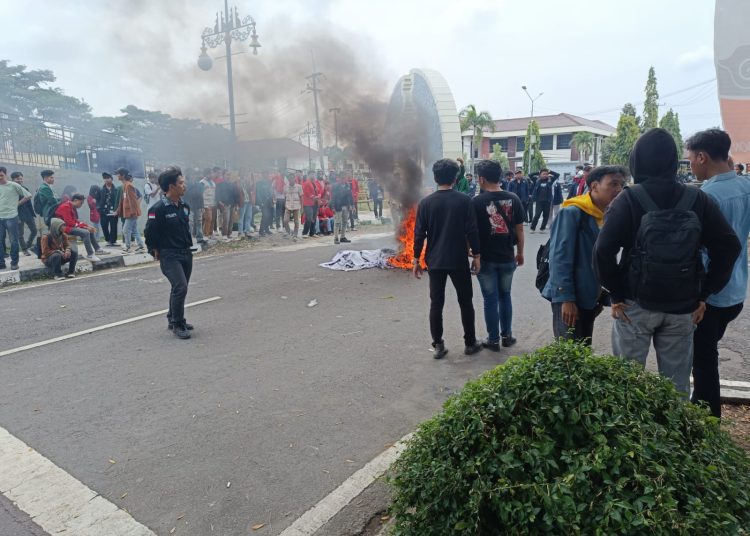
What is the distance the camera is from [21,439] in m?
3.41

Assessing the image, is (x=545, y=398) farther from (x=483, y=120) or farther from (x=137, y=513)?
(x=483, y=120)

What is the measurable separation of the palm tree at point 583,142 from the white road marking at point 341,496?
6373 centimetres

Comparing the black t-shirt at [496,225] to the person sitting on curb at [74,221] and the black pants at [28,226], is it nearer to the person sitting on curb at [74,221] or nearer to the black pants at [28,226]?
the person sitting on curb at [74,221]

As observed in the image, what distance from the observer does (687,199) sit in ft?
A: 8.12

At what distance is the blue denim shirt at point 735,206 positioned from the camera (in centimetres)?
291

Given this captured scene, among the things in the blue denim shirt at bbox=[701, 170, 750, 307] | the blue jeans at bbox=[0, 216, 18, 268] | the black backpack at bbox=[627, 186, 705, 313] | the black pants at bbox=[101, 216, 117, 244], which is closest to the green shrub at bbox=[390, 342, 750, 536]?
the black backpack at bbox=[627, 186, 705, 313]

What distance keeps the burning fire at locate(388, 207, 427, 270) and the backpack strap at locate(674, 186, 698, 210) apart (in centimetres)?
682

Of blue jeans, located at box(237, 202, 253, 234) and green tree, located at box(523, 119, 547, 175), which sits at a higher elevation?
green tree, located at box(523, 119, 547, 175)

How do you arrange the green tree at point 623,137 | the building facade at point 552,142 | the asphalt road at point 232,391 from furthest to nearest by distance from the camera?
the building facade at point 552,142 < the green tree at point 623,137 < the asphalt road at point 232,391

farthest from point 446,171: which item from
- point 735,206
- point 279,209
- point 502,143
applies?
point 502,143

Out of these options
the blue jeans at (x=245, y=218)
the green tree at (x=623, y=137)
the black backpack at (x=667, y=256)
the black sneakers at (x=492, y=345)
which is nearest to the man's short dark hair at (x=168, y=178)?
the black sneakers at (x=492, y=345)

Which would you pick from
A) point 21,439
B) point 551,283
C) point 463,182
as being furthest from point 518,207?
point 463,182

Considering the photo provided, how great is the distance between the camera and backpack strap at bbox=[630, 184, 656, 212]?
2453mm

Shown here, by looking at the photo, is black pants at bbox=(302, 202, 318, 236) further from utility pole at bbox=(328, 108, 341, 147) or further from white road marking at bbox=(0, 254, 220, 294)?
white road marking at bbox=(0, 254, 220, 294)
